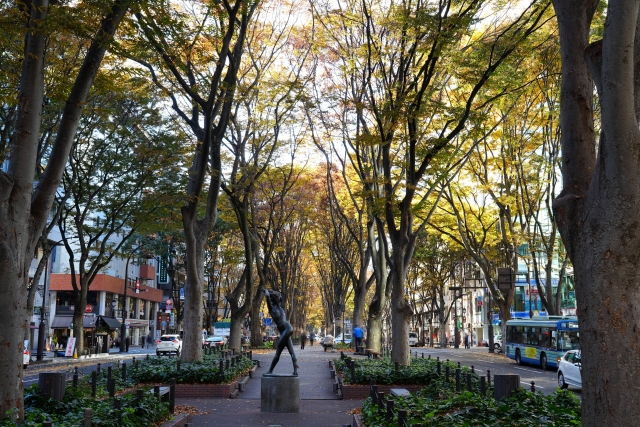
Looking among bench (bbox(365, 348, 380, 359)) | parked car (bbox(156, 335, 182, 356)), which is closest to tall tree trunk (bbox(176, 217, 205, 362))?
bench (bbox(365, 348, 380, 359))

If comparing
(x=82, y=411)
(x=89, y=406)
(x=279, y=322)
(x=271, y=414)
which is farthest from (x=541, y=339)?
(x=82, y=411)

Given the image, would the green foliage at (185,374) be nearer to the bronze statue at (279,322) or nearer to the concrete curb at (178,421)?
the bronze statue at (279,322)

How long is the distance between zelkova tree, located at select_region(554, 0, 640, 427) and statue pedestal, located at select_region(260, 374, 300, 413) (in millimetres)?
8871

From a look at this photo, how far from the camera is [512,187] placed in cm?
2955

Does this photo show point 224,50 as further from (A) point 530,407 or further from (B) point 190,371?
(A) point 530,407

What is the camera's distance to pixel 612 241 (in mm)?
5863

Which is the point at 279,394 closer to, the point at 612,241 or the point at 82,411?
the point at 82,411

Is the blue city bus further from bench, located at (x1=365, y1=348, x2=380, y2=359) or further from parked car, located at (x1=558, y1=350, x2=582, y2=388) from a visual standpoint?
bench, located at (x1=365, y1=348, x2=380, y2=359)

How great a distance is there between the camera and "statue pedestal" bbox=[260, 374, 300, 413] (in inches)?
556

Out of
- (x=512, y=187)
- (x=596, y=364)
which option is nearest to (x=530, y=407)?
(x=596, y=364)

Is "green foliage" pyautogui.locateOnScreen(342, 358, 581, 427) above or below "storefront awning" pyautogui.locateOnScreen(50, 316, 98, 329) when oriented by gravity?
below

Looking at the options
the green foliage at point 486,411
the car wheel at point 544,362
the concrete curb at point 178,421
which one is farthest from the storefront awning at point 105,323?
the green foliage at point 486,411

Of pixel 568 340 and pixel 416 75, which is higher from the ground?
pixel 416 75

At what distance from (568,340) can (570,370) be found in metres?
9.28
